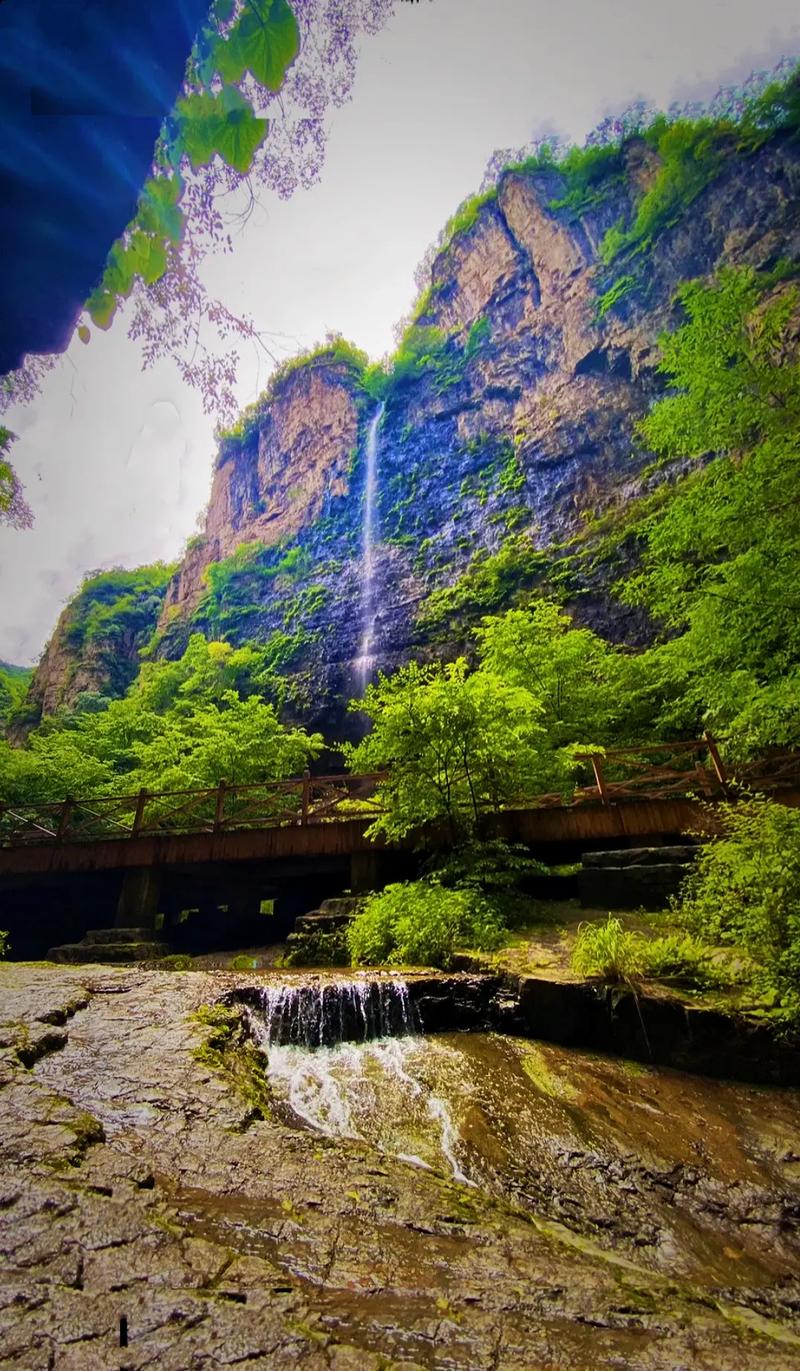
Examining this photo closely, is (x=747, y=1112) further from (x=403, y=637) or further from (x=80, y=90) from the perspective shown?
(x=403, y=637)

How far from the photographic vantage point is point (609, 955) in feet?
17.7

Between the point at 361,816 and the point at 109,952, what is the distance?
5462mm

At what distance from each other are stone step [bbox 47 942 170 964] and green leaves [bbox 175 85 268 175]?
38.5 ft

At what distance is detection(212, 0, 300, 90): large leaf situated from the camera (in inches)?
76.4

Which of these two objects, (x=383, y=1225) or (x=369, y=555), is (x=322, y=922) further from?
(x=369, y=555)

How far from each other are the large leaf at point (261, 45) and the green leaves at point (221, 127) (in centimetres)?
8

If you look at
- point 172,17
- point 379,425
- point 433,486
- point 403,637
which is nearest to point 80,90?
point 172,17

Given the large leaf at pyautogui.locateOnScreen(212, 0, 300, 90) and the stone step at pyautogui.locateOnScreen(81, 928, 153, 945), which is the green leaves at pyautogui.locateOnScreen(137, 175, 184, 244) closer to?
the large leaf at pyautogui.locateOnScreen(212, 0, 300, 90)

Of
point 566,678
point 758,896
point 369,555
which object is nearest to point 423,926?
point 758,896

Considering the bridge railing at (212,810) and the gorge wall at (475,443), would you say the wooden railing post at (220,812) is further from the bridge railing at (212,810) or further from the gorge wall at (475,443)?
the gorge wall at (475,443)

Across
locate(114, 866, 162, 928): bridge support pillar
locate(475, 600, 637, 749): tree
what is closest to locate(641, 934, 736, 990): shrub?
locate(475, 600, 637, 749): tree

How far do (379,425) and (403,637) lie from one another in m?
18.6

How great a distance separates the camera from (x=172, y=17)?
1833 mm

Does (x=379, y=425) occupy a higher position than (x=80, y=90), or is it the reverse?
(x=379, y=425)
